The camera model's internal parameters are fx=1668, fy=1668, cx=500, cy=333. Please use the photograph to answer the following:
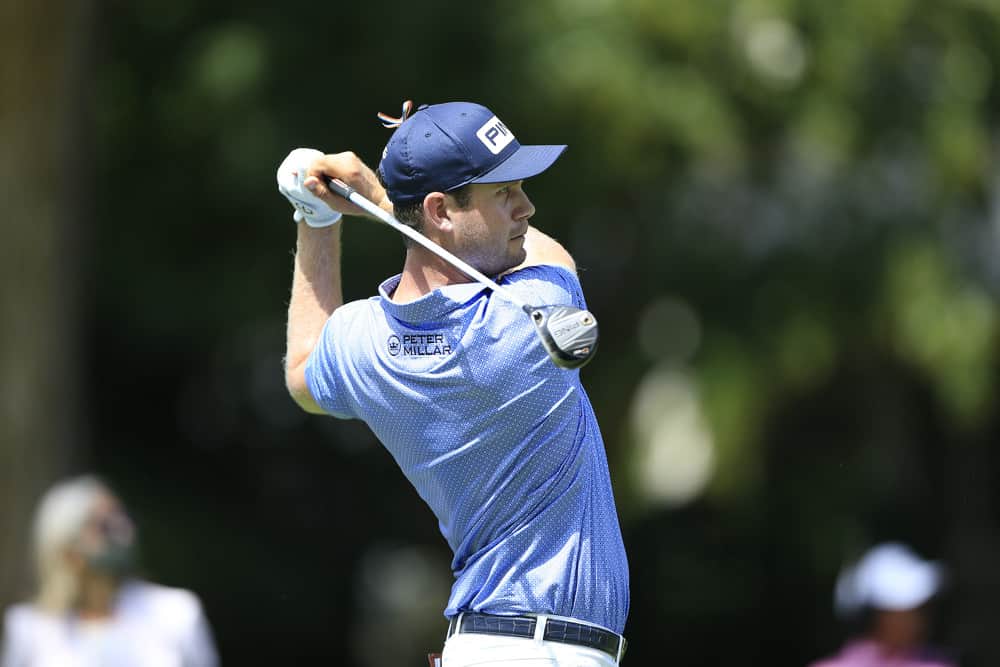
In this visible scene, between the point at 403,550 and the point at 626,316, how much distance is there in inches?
157

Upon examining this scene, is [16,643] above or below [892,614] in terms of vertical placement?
below

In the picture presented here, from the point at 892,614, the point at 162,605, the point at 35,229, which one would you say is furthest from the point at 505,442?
the point at 35,229

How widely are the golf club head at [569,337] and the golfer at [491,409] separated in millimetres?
273

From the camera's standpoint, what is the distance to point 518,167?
11.7ft

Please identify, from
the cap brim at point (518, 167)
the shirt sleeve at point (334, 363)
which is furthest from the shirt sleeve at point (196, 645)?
the cap brim at point (518, 167)

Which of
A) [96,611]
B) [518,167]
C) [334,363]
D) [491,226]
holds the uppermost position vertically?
[518,167]

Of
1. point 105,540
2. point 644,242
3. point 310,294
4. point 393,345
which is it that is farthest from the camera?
point 644,242

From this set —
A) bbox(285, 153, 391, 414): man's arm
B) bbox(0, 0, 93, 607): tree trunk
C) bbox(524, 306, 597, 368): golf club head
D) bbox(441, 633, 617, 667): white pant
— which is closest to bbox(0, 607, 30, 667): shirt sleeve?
bbox(285, 153, 391, 414): man's arm

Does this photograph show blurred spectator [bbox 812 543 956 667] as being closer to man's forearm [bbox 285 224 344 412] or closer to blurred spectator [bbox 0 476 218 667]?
blurred spectator [bbox 0 476 218 667]

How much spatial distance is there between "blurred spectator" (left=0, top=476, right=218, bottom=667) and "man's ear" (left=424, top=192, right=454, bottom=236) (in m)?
2.93

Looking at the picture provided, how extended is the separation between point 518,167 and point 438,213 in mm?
203

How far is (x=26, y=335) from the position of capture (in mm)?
11234

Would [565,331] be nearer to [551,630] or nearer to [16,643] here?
[551,630]

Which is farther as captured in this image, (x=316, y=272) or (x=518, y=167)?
(x=316, y=272)
